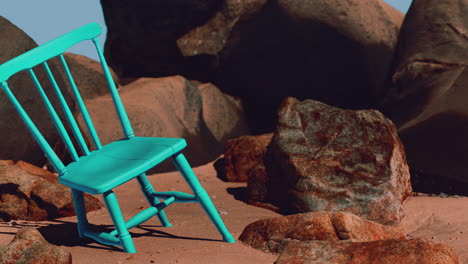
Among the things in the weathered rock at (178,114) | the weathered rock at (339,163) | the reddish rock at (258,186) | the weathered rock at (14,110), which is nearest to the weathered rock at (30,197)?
the weathered rock at (14,110)

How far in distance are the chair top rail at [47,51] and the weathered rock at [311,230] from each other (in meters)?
1.48

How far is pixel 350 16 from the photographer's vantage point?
686cm

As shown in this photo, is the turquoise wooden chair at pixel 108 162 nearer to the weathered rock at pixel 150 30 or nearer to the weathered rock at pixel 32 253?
the weathered rock at pixel 32 253

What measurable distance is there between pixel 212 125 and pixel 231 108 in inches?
16.0

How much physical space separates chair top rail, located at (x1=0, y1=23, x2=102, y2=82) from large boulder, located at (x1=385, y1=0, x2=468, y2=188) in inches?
127

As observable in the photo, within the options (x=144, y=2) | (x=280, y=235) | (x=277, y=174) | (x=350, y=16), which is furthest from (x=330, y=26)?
(x=280, y=235)

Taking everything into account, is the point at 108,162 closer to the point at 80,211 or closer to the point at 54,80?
the point at 80,211

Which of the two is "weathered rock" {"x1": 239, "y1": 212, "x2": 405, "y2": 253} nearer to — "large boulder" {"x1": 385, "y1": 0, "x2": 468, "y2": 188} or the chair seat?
the chair seat

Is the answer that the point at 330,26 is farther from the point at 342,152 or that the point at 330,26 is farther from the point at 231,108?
the point at 342,152

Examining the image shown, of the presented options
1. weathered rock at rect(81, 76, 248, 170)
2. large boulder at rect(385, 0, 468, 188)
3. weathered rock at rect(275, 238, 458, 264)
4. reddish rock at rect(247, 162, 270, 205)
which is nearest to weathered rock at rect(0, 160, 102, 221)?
reddish rock at rect(247, 162, 270, 205)

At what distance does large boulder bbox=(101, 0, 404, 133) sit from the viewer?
22.6 feet

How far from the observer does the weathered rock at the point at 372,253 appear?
2.59m

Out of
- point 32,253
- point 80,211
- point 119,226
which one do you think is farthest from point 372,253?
point 80,211

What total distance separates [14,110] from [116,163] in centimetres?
267
